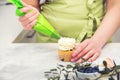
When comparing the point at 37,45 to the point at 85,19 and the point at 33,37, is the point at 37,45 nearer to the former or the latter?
the point at 85,19

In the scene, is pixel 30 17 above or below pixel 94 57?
above

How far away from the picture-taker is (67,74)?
2.67ft

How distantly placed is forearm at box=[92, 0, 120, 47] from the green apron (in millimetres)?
70

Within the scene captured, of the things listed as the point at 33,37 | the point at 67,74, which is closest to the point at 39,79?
the point at 67,74

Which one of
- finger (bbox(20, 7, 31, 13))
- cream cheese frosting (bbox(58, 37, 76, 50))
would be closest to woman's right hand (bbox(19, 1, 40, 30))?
finger (bbox(20, 7, 31, 13))

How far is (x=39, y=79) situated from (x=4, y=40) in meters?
0.44

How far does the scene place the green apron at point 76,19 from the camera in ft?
3.87

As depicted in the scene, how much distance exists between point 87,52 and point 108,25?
7.9 inches

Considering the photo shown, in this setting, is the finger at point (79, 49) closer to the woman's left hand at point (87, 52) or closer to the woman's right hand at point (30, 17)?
the woman's left hand at point (87, 52)

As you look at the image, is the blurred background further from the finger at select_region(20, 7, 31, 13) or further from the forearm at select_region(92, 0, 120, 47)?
the forearm at select_region(92, 0, 120, 47)

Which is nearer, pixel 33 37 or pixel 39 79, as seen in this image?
pixel 39 79

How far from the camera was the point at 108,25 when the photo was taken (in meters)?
1.10

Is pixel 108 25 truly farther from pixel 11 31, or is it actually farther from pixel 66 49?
pixel 11 31

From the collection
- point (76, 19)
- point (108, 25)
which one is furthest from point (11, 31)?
point (108, 25)
